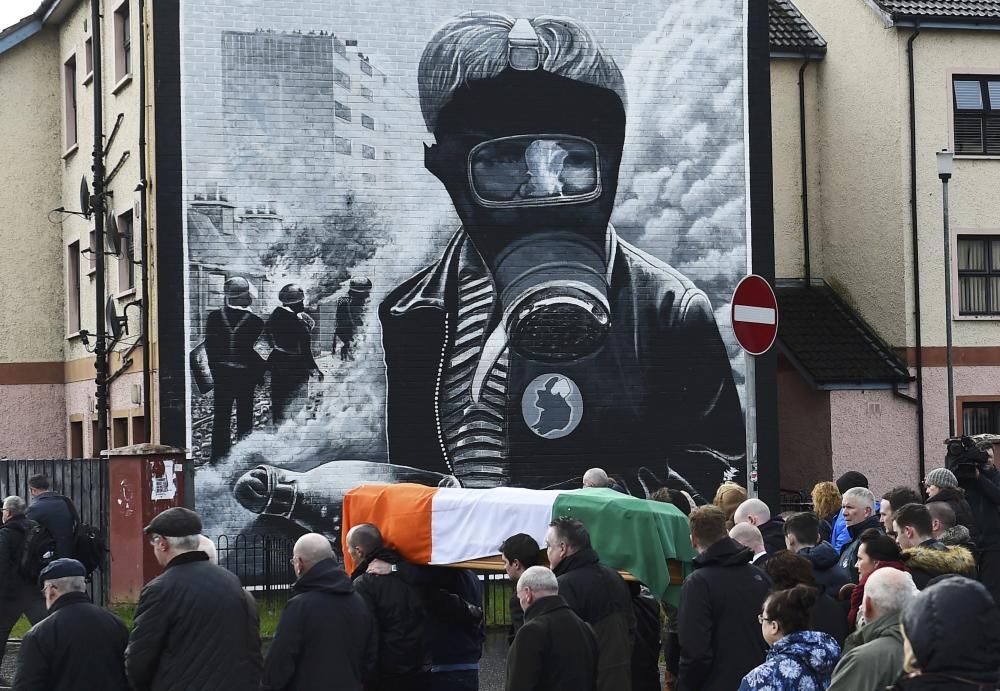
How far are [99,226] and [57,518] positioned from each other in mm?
10735

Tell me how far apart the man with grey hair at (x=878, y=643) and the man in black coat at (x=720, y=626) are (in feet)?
5.89

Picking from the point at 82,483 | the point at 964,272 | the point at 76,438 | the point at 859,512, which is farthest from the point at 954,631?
the point at 76,438

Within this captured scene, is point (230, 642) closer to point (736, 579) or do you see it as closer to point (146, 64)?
point (736, 579)

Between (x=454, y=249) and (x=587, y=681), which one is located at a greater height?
(x=454, y=249)

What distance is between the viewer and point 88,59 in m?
26.4

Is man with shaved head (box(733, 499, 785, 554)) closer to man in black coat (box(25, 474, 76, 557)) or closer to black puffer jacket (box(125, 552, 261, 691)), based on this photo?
black puffer jacket (box(125, 552, 261, 691))

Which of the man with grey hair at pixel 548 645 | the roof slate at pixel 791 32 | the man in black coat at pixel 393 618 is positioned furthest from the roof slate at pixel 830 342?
the man with grey hair at pixel 548 645

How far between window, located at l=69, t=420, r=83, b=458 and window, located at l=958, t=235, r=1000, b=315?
54.2ft

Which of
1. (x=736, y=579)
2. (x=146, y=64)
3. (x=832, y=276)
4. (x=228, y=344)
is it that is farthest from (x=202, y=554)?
(x=832, y=276)

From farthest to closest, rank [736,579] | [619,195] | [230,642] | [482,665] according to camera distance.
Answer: [619,195] < [482,665] < [736,579] < [230,642]

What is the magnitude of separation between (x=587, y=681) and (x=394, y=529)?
2.51m

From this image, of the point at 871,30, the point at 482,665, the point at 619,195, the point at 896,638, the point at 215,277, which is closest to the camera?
the point at 896,638

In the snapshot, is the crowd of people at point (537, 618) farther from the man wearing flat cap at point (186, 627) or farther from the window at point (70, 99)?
the window at point (70, 99)

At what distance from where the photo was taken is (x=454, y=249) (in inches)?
856
